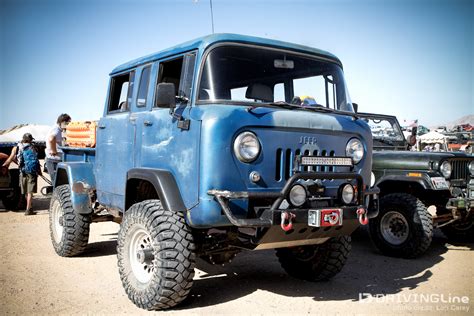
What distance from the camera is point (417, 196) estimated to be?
7.07 meters

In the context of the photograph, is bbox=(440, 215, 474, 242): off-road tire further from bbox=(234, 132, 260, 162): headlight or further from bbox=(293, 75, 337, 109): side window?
bbox=(234, 132, 260, 162): headlight

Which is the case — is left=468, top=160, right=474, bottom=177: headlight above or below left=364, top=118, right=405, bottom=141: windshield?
below

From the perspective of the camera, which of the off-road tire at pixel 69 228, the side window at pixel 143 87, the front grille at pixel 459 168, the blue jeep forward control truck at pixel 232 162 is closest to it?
the blue jeep forward control truck at pixel 232 162

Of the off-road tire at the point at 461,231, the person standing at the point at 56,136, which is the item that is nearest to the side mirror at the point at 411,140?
the off-road tire at the point at 461,231

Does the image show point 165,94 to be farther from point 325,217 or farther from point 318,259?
point 318,259

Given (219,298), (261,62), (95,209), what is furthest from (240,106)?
(95,209)

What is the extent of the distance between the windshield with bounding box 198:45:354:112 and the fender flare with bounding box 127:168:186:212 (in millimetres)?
780

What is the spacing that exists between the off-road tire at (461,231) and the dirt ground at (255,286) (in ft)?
2.05

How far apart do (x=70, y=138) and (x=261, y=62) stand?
3766 mm

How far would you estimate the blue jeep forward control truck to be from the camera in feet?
12.0

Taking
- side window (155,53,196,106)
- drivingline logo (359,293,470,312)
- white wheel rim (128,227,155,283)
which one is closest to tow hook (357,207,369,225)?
drivingline logo (359,293,470,312)

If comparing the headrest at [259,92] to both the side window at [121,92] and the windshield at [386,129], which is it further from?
the windshield at [386,129]

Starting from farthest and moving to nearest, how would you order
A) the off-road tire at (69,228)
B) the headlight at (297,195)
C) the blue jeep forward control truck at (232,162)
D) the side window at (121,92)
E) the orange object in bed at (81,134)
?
1. the orange object in bed at (81,134)
2. the off-road tire at (69,228)
3. the side window at (121,92)
4. the headlight at (297,195)
5. the blue jeep forward control truck at (232,162)

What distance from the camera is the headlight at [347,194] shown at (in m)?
4.08
